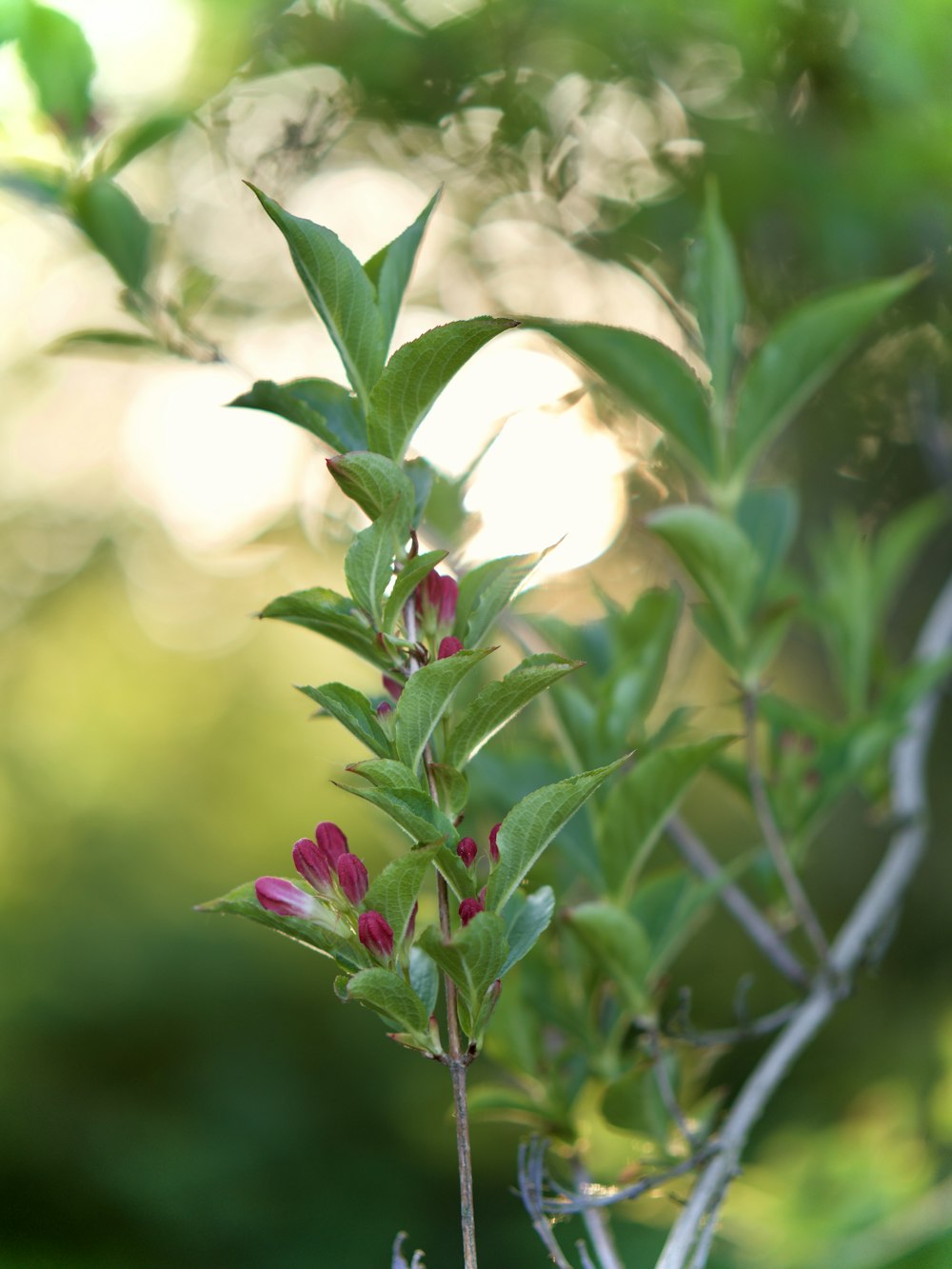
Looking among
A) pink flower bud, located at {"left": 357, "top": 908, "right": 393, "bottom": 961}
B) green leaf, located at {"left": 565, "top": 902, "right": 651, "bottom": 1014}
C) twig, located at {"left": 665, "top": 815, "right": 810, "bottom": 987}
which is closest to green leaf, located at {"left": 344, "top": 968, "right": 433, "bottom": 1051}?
pink flower bud, located at {"left": 357, "top": 908, "right": 393, "bottom": 961}

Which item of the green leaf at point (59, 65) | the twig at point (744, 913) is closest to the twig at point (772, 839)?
the twig at point (744, 913)

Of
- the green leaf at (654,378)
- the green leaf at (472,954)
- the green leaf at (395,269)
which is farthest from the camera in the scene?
the green leaf at (654,378)

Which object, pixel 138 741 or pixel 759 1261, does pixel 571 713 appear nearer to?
pixel 759 1261

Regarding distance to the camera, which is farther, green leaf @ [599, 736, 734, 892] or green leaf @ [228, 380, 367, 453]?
green leaf @ [599, 736, 734, 892]

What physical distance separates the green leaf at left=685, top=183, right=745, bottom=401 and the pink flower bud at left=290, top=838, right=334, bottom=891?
1.57 ft

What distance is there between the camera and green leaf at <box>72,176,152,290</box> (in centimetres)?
91

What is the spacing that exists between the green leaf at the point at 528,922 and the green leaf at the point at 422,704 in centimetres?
10

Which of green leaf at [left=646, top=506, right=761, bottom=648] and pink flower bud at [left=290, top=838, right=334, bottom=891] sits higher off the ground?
green leaf at [left=646, top=506, right=761, bottom=648]

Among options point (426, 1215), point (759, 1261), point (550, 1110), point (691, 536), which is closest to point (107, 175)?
point (691, 536)

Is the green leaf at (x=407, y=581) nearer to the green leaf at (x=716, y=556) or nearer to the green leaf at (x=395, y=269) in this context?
the green leaf at (x=395, y=269)

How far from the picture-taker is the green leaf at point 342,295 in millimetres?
475

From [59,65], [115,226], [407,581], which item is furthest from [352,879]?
[59,65]

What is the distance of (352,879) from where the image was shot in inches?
18.9

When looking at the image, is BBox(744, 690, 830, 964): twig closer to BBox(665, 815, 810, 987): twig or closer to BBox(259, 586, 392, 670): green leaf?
BBox(665, 815, 810, 987): twig
